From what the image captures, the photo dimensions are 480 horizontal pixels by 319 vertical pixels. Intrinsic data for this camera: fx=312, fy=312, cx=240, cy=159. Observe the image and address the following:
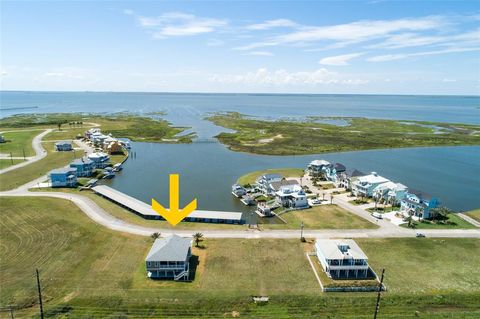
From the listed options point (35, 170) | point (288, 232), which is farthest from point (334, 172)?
point (35, 170)

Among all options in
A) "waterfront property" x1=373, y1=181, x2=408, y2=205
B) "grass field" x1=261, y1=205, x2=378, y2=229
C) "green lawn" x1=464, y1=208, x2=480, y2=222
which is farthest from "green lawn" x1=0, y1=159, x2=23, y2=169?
"green lawn" x1=464, y1=208, x2=480, y2=222

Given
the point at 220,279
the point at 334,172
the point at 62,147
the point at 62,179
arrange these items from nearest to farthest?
1. the point at 220,279
2. the point at 62,179
3. the point at 334,172
4. the point at 62,147

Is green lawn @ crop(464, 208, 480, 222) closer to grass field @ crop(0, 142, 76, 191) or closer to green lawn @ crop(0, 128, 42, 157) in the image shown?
grass field @ crop(0, 142, 76, 191)

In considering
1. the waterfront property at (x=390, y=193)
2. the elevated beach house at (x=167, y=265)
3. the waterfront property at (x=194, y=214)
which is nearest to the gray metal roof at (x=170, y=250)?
the elevated beach house at (x=167, y=265)

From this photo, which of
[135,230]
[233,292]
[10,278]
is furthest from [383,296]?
[10,278]

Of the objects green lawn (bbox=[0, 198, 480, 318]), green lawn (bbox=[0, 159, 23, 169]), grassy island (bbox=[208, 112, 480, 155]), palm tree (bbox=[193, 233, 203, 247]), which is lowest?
green lawn (bbox=[0, 198, 480, 318])

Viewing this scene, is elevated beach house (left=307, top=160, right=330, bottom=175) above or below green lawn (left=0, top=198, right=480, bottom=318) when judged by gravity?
above

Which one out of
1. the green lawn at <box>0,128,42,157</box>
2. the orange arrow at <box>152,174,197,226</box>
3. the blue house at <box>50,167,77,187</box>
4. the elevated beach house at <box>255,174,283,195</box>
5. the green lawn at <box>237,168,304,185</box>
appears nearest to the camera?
the orange arrow at <box>152,174,197,226</box>

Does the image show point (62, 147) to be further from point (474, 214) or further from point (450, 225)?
point (474, 214)
